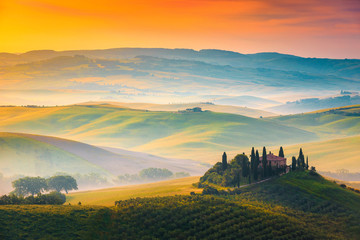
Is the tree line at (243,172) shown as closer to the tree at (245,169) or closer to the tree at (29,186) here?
the tree at (245,169)

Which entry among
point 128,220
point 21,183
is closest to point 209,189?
point 128,220

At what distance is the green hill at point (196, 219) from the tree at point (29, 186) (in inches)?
2434

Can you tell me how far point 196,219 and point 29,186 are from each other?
8978cm

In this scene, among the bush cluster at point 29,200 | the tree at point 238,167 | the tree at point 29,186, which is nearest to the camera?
the bush cluster at point 29,200

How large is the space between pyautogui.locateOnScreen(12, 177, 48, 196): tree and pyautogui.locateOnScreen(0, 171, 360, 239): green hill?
61.8m

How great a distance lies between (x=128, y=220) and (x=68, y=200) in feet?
177

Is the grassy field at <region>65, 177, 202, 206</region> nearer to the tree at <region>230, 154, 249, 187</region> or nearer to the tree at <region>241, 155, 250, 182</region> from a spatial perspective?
the tree at <region>230, 154, 249, 187</region>

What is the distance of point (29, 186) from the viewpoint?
171000mm

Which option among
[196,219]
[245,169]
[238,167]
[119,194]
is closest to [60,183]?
[119,194]

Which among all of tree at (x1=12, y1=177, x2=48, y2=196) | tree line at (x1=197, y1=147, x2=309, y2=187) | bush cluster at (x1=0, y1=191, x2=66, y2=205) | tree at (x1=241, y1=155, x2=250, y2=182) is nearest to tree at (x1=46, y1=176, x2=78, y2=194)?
tree at (x1=12, y1=177, x2=48, y2=196)

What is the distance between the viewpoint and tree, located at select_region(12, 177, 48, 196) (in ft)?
558

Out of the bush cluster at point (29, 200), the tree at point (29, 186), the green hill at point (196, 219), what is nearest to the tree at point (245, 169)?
the green hill at point (196, 219)

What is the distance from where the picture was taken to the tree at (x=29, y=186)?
170125 millimetres

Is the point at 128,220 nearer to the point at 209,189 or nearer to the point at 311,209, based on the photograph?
the point at 209,189
